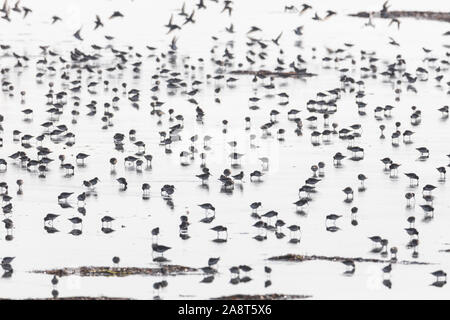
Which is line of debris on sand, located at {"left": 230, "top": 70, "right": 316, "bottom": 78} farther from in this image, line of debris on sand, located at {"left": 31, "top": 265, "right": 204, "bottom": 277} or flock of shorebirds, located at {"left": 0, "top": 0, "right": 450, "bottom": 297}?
line of debris on sand, located at {"left": 31, "top": 265, "right": 204, "bottom": 277}

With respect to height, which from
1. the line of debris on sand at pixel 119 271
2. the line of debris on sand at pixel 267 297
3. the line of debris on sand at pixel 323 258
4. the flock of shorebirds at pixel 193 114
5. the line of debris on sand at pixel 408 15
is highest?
the line of debris on sand at pixel 408 15

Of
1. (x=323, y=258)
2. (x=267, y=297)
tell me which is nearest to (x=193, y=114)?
(x=323, y=258)

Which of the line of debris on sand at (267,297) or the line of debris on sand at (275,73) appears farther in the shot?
the line of debris on sand at (275,73)

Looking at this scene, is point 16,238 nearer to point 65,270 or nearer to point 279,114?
point 65,270

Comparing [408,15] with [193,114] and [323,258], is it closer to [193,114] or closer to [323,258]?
[193,114]

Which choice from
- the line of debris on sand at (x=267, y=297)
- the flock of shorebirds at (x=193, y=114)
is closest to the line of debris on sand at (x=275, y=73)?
the flock of shorebirds at (x=193, y=114)

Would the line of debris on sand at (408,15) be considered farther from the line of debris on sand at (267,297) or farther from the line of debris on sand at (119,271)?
the line of debris on sand at (267,297)
